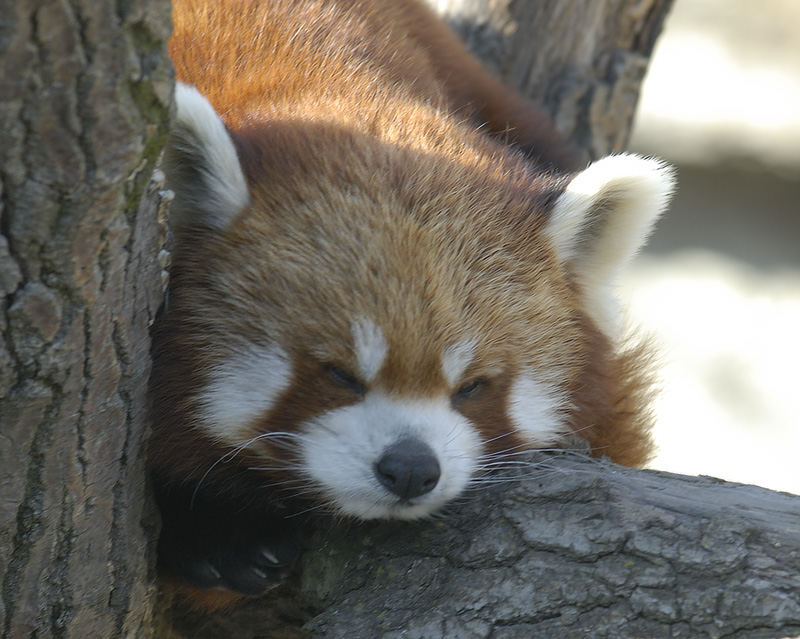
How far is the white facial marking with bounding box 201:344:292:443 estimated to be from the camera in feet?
6.92

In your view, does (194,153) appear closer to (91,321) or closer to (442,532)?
(91,321)

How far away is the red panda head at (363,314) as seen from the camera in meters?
2.09

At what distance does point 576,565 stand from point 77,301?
1125 millimetres

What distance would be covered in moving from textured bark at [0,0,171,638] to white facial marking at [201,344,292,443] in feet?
0.65

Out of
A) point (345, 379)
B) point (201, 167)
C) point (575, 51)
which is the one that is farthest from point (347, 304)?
point (575, 51)

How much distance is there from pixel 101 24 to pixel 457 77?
2.30 metres

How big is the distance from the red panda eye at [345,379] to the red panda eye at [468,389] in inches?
9.9

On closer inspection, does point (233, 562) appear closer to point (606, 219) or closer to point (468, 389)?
point (468, 389)

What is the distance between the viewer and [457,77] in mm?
3535

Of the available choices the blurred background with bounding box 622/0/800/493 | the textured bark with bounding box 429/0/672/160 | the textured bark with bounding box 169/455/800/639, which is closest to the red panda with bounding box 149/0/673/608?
the textured bark with bounding box 169/455/800/639

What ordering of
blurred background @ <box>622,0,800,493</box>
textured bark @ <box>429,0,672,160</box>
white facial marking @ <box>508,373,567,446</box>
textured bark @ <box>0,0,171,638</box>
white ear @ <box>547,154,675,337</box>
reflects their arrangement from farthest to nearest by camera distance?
blurred background @ <box>622,0,800,493</box>, textured bark @ <box>429,0,672,160</box>, white ear @ <box>547,154,675,337</box>, white facial marking @ <box>508,373,567,446</box>, textured bark @ <box>0,0,171,638</box>

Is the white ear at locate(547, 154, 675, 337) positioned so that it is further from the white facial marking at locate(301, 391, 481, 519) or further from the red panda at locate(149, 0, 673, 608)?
the white facial marking at locate(301, 391, 481, 519)

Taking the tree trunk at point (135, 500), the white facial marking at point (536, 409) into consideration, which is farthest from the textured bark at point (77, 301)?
the white facial marking at point (536, 409)

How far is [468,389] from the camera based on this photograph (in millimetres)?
2248
